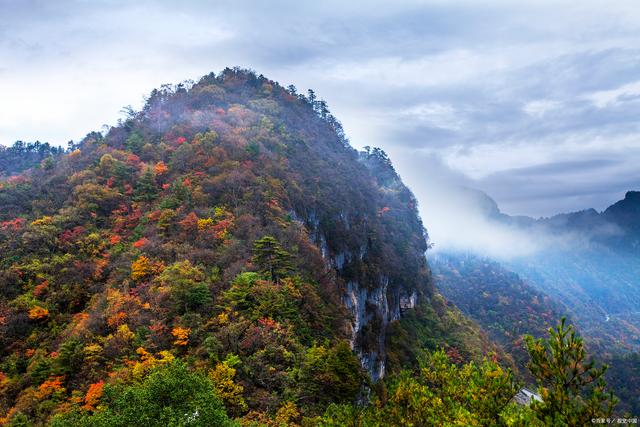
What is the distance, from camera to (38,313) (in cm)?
3034

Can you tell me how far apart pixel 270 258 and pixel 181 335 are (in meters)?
9.51

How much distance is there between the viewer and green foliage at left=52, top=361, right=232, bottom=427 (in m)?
14.7

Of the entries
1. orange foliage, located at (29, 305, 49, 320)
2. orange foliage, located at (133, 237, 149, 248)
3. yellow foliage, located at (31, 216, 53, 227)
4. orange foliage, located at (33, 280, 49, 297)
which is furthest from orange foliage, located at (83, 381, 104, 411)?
yellow foliage, located at (31, 216, 53, 227)

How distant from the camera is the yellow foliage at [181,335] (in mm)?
23117

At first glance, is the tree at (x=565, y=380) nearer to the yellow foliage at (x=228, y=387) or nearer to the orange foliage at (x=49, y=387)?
the yellow foliage at (x=228, y=387)

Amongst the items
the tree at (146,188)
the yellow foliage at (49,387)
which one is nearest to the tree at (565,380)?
the yellow foliage at (49,387)

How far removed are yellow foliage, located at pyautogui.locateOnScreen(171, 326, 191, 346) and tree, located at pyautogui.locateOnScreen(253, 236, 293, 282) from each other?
7.97m

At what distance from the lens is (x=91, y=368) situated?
23578mm

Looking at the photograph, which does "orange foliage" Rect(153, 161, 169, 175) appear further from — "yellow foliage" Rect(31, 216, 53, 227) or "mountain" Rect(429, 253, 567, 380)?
"mountain" Rect(429, 253, 567, 380)

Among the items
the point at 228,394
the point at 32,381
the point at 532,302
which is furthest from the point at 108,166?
the point at 532,302

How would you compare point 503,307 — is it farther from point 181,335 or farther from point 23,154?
point 23,154

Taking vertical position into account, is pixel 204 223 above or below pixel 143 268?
above

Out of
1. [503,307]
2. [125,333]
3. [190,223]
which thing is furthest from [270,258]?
[503,307]

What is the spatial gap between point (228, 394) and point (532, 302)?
18621 centimetres
